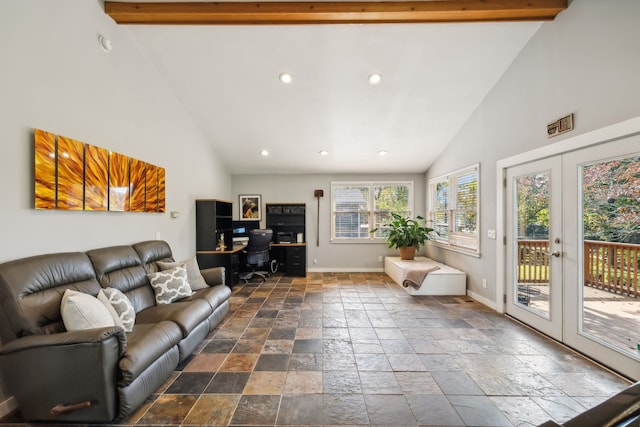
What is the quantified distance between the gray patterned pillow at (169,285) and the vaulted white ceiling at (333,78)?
2534mm

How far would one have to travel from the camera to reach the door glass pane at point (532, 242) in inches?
Answer: 113

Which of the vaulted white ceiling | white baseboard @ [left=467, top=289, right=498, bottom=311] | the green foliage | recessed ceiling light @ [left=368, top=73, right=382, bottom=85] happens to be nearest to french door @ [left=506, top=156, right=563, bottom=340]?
white baseboard @ [left=467, top=289, right=498, bottom=311]

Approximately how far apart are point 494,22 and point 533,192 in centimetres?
192

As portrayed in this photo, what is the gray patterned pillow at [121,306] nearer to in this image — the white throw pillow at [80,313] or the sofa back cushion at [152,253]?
the white throw pillow at [80,313]

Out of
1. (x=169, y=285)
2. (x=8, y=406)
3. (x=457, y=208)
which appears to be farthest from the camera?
(x=457, y=208)

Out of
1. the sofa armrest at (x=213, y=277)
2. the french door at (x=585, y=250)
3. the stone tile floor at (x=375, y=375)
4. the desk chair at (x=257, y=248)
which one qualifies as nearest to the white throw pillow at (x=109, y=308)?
the stone tile floor at (x=375, y=375)

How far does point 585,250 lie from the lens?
97.0 inches

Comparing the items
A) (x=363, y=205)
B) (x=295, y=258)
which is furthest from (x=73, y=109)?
(x=363, y=205)

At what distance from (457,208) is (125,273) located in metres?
4.92

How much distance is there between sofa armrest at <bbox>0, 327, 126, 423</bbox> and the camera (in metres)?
1.60

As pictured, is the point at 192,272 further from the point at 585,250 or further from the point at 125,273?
the point at 585,250

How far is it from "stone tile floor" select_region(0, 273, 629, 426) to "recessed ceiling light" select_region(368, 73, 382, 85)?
3085 millimetres

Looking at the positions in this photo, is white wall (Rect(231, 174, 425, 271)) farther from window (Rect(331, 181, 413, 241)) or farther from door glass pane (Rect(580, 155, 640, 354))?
door glass pane (Rect(580, 155, 640, 354))

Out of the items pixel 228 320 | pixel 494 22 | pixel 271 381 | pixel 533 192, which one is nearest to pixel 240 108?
pixel 228 320
